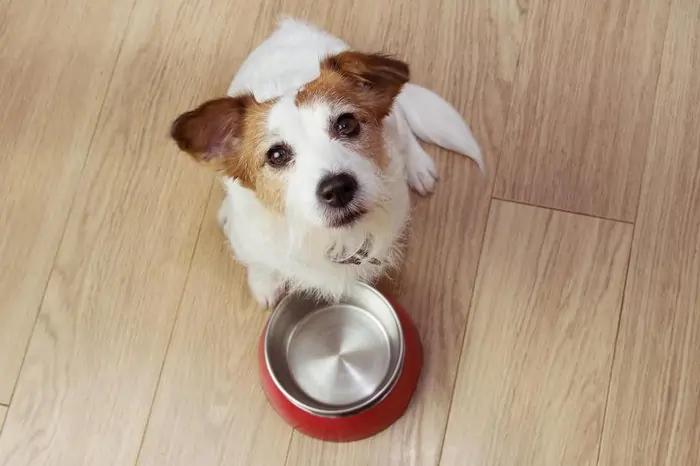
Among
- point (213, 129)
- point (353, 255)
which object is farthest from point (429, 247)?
point (213, 129)

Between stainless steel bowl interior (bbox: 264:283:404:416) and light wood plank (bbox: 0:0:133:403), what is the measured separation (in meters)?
0.57

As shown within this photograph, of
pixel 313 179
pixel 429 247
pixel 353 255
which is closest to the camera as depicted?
pixel 313 179

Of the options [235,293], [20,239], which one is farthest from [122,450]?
[20,239]

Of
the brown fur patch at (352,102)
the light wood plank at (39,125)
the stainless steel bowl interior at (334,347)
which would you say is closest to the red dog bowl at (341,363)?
the stainless steel bowl interior at (334,347)

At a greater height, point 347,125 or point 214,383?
point 347,125

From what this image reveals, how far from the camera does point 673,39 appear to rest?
1780mm

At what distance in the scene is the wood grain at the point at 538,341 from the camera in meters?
1.53

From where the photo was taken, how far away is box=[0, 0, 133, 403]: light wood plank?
5.57 ft

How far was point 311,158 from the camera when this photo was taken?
1.23m

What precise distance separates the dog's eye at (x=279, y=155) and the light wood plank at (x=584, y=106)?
0.61 m

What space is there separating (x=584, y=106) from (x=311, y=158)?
0.81m

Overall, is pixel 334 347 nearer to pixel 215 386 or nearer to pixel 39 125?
pixel 215 386

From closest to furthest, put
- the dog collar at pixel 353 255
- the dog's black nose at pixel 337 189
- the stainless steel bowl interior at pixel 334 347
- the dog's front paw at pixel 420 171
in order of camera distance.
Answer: the dog's black nose at pixel 337 189 < the dog collar at pixel 353 255 < the stainless steel bowl interior at pixel 334 347 < the dog's front paw at pixel 420 171

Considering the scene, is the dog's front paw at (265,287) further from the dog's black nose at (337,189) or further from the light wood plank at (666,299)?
the light wood plank at (666,299)
